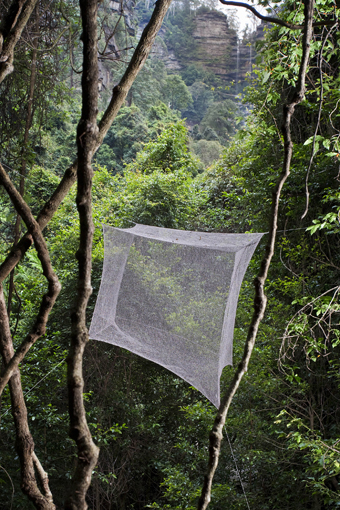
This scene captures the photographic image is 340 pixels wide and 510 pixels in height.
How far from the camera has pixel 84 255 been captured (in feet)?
1.46

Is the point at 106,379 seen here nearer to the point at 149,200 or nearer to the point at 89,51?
the point at 149,200

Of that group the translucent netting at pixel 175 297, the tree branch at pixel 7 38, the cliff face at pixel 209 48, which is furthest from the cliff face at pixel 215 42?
the tree branch at pixel 7 38

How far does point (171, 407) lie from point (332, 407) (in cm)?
165

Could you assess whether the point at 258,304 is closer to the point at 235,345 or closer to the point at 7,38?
the point at 7,38

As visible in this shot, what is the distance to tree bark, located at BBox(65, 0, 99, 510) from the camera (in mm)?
431

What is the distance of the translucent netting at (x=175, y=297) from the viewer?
6.70 ft

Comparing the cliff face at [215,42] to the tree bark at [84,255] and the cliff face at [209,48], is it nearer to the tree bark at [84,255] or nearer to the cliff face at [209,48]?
the cliff face at [209,48]

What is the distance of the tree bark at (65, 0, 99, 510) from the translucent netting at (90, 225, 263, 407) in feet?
4.96

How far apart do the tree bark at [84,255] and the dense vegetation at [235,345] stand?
1263 millimetres

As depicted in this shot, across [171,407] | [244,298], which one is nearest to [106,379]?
[171,407]

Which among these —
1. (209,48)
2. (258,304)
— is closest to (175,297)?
(258,304)

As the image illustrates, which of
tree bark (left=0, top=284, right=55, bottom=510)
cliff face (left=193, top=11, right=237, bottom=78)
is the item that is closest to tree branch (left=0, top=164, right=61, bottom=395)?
tree bark (left=0, top=284, right=55, bottom=510)

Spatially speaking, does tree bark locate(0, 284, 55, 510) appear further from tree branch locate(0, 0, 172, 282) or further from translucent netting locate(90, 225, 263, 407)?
translucent netting locate(90, 225, 263, 407)

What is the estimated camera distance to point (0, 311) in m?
0.78
